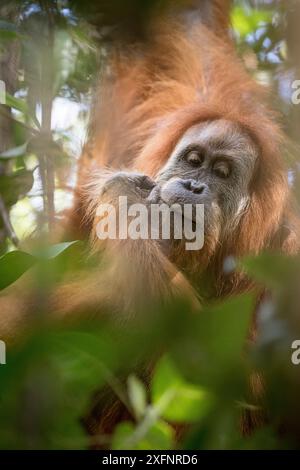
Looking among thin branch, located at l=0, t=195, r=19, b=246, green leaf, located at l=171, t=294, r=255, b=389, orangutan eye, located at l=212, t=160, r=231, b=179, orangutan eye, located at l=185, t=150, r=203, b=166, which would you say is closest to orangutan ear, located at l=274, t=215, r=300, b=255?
orangutan eye, located at l=212, t=160, r=231, b=179

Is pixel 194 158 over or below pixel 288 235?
over

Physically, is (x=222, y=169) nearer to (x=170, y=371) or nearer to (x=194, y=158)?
(x=194, y=158)

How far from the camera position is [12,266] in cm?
156

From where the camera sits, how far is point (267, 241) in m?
3.38

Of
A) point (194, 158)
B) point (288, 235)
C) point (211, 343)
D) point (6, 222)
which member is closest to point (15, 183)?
point (6, 222)

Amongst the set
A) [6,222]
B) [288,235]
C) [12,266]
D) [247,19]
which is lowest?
[288,235]

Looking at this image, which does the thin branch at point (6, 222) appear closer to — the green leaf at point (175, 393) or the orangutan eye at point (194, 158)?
the orangutan eye at point (194, 158)

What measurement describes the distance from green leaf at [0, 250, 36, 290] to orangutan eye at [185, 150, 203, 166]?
212 centimetres

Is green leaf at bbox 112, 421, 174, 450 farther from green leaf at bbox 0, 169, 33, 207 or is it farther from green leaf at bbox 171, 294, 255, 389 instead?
green leaf at bbox 0, 169, 33, 207

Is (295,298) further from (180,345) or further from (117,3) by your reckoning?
(117,3)

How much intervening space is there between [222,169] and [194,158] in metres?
0.17

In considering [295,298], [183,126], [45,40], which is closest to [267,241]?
[183,126]

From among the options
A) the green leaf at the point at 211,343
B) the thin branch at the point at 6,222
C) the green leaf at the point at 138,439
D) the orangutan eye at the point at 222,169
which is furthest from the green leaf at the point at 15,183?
the green leaf at the point at 211,343

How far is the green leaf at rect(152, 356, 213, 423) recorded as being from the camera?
3.24 feet
